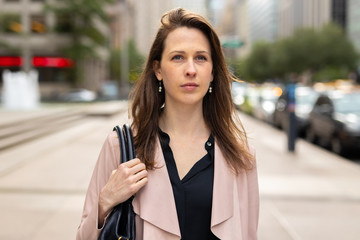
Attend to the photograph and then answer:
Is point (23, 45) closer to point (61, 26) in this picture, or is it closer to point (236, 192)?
point (61, 26)

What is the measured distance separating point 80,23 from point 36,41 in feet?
16.4

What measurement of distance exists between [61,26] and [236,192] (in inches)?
2112

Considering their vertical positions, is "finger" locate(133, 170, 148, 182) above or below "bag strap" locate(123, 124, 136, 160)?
below

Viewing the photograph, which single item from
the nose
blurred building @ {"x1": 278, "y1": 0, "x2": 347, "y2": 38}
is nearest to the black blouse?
the nose

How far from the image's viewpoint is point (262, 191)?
7.96m

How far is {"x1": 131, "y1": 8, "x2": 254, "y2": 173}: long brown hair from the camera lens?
218 centimetres

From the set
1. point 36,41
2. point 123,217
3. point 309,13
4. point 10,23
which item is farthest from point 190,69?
point 309,13

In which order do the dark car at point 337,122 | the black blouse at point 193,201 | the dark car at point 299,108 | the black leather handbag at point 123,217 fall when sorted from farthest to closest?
the dark car at point 299,108 → the dark car at point 337,122 → the black blouse at point 193,201 → the black leather handbag at point 123,217

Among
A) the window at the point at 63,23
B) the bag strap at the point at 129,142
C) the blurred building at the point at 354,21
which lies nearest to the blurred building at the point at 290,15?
the blurred building at the point at 354,21

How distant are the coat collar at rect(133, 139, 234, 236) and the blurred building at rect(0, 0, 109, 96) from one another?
5196cm

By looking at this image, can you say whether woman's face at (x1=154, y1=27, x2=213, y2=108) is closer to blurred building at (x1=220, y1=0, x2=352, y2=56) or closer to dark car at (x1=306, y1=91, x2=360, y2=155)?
dark car at (x1=306, y1=91, x2=360, y2=155)

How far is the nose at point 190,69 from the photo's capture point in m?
2.10

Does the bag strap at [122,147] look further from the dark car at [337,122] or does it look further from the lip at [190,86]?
the dark car at [337,122]

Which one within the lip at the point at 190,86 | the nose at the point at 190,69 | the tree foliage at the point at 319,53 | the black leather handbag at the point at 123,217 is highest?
the tree foliage at the point at 319,53
